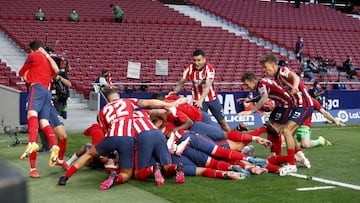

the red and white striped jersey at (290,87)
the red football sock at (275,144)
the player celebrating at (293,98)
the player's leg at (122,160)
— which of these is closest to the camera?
the player's leg at (122,160)

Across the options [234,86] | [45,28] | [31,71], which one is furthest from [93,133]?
[45,28]

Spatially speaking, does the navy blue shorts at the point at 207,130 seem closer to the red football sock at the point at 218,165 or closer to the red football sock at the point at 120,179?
the red football sock at the point at 218,165

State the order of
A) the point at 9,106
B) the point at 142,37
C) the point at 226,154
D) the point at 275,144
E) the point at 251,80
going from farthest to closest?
the point at 142,37 < the point at 9,106 < the point at 275,144 < the point at 251,80 < the point at 226,154

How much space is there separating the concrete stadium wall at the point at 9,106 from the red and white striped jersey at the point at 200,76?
18.1 feet

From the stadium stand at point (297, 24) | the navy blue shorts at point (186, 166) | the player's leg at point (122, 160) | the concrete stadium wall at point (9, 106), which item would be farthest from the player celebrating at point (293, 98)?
the stadium stand at point (297, 24)

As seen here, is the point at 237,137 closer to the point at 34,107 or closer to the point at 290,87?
the point at 290,87

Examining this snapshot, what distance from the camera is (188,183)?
6.62 meters

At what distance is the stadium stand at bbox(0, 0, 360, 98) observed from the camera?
2175cm

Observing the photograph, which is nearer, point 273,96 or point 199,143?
point 199,143

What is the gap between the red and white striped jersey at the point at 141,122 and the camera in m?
6.51

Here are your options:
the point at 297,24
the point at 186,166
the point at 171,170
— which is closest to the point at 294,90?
the point at 186,166

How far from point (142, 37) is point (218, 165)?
1909cm

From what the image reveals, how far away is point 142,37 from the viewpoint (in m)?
25.7

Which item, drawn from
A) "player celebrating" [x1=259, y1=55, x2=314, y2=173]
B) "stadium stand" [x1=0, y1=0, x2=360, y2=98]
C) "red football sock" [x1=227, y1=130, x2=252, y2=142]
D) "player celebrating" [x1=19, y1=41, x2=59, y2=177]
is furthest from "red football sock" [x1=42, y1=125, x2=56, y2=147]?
"stadium stand" [x1=0, y1=0, x2=360, y2=98]
